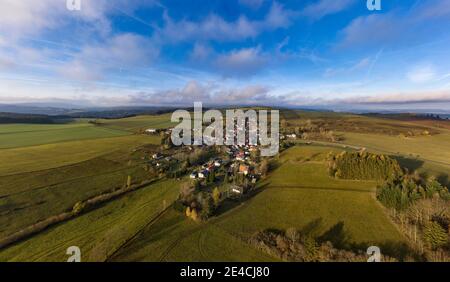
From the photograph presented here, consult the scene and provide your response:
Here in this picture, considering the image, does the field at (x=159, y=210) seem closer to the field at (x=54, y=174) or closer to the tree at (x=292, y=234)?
the field at (x=54, y=174)

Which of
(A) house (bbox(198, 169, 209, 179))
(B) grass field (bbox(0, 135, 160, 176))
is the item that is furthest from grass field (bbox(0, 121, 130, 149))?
(A) house (bbox(198, 169, 209, 179))

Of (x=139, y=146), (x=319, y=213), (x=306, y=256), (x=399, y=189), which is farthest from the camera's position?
(x=139, y=146)

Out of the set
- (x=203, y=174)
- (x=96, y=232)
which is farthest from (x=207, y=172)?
(x=96, y=232)

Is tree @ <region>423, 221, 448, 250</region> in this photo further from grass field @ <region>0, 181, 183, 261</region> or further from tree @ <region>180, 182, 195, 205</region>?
grass field @ <region>0, 181, 183, 261</region>

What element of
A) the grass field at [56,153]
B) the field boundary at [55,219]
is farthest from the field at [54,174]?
the field boundary at [55,219]

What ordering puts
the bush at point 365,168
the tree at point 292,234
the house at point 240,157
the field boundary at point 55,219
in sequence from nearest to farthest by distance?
1. the tree at point 292,234
2. the field boundary at point 55,219
3. the bush at point 365,168
4. the house at point 240,157

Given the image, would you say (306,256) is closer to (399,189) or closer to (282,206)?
(282,206)
